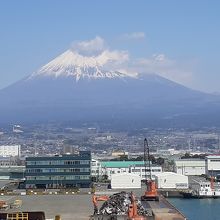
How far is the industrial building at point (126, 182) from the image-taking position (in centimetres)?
2879

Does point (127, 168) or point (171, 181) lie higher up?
point (127, 168)

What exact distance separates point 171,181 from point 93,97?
129 m

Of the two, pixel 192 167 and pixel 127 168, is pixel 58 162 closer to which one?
pixel 127 168

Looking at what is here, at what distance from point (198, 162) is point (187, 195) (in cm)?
995

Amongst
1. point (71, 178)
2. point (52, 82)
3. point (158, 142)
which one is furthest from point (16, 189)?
point (52, 82)

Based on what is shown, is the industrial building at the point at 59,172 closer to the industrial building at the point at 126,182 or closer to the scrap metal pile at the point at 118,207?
the industrial building at the point at 126,182

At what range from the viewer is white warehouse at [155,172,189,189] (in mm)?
29723

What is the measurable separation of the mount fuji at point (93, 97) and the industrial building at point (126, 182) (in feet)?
335

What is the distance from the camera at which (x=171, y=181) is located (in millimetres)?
29938

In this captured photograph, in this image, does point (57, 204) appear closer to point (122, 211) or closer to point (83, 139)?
point (122, 211)

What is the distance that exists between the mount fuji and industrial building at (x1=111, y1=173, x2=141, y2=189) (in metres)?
102

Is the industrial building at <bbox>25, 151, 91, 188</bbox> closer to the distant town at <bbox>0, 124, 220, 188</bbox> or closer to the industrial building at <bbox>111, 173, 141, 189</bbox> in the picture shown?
the distant town at <bbox>0, 124, 220, 188</bbox>

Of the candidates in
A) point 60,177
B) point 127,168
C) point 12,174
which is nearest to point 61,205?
point 60,177

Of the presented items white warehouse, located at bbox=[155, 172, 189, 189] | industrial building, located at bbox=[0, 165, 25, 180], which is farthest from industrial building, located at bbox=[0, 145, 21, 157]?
white warehouse, located at bbox=[155, 172, 189, 189]
